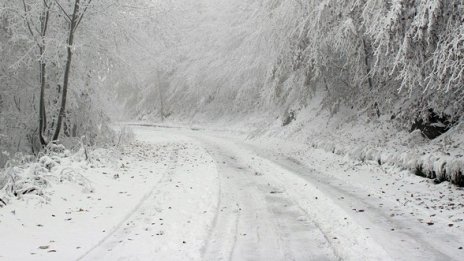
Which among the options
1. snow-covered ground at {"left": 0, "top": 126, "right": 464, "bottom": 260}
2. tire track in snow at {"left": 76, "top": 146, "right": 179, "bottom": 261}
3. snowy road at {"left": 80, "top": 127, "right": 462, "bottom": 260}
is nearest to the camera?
snowy road at {"left": 80, "top": 127, "right": 462, "bottom": 260}

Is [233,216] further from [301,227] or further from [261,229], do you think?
[301,227]

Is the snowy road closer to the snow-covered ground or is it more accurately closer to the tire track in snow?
the snow-covered ground

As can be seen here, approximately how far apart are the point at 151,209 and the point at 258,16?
48.9 feet

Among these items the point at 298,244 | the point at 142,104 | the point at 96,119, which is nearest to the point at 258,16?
the point at 96,119

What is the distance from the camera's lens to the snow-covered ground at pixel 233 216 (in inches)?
237

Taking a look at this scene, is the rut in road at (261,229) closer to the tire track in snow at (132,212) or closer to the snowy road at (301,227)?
the snowy road at (301,227)

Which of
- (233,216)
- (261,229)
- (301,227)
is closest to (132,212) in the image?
(233,216)

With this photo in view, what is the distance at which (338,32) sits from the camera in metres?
14.7

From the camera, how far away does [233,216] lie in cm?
787

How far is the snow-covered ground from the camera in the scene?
19.7ft

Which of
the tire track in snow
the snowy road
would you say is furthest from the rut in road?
the tire track in snow

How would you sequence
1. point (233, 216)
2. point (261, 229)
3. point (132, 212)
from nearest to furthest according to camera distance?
point (261, 229), point (233, 216), point (132, 212)

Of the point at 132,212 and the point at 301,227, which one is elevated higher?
the point at 301,227

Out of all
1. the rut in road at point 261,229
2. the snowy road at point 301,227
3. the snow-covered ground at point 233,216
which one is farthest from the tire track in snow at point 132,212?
the rut in road at point 261,229
